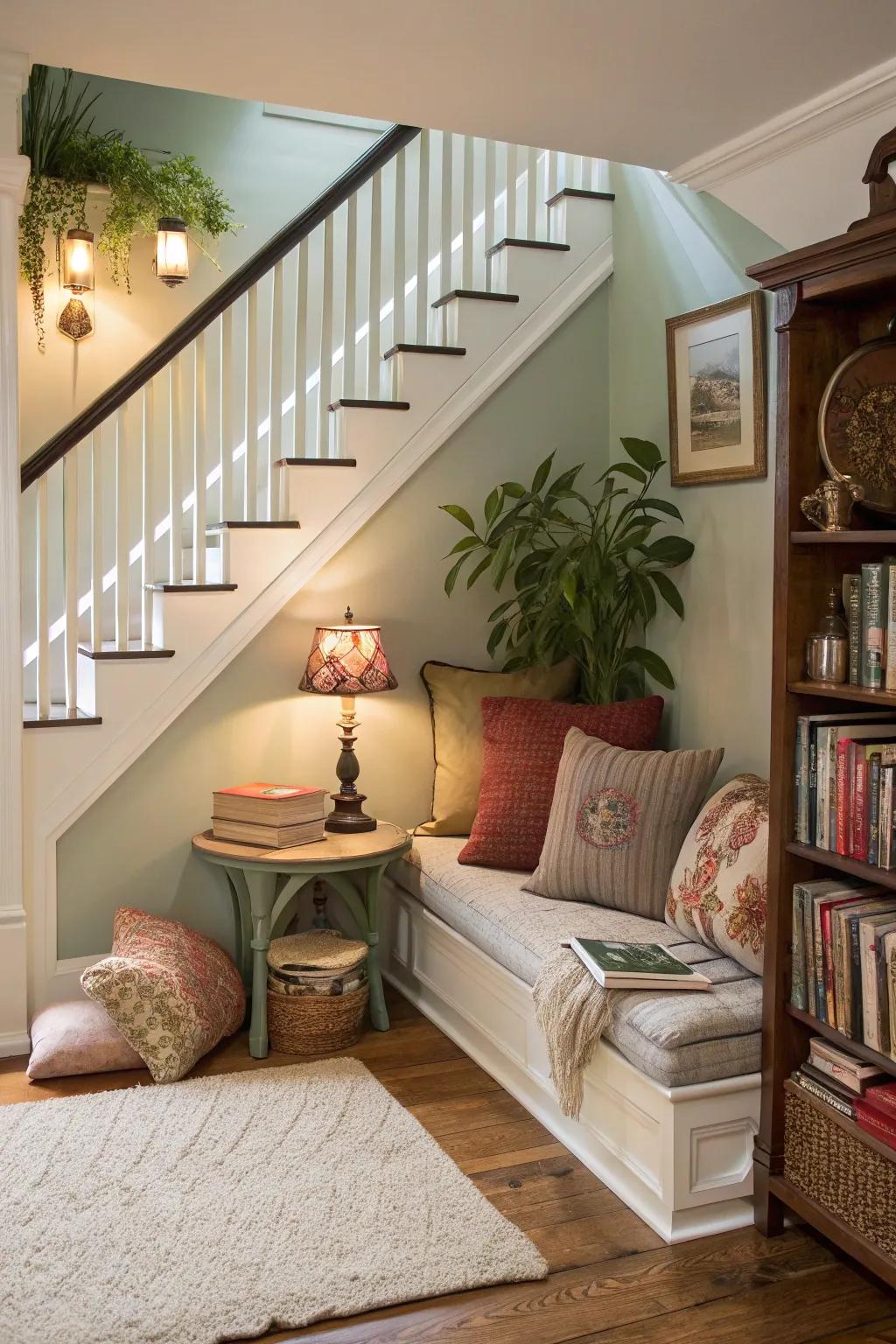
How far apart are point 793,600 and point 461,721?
1672 millimetres

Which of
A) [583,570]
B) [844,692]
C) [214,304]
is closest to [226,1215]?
[844,692]

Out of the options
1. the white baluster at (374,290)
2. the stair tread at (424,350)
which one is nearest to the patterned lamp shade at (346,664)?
the white baluster at (374,290)

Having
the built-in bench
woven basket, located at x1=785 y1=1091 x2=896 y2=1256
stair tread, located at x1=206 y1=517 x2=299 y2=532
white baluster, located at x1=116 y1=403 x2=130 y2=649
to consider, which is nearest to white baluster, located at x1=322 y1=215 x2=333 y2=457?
stair tread, located at x1=206 y1=517 x2=299 y2=532

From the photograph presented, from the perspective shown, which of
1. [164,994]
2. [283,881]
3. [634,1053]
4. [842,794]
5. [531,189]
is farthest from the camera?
[531,189]

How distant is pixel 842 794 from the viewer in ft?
7.55

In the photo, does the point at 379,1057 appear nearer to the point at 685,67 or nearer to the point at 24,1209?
the point at 24,1209

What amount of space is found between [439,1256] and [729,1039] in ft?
2.42

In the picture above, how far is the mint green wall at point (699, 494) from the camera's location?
3.44 metres

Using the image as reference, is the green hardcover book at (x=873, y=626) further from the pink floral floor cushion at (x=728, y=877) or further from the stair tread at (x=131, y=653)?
the stair tread at (x=131, y=653)

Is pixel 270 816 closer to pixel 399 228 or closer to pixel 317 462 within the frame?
pixel 317 462

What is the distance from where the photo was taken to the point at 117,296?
14.7ft

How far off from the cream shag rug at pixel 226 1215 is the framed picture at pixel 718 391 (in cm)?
202

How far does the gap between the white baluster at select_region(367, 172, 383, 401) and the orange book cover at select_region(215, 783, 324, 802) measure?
1295 millimetres

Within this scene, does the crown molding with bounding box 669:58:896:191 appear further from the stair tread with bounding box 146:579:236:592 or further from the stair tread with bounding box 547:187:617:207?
the stair tread with bounding box 146:579:236:592
